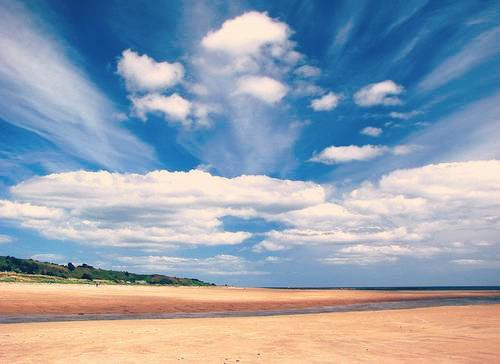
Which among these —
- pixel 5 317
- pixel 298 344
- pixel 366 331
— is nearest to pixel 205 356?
pixel 298 344

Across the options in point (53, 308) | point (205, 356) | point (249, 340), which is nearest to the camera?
point (205, 356)

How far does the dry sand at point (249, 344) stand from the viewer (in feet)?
55.5

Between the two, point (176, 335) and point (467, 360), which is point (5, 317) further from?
point (467, 360)

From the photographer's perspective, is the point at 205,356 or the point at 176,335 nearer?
the point at 205,356

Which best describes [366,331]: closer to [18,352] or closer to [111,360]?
[111,360]

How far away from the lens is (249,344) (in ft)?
68.3

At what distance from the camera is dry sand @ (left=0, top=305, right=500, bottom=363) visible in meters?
16.9

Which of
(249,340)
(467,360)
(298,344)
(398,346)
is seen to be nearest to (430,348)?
(398,346)

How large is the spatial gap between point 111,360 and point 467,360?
15899 millimetres

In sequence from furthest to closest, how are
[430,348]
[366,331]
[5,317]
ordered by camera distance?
[5,317] → [366,331] → [430,348]

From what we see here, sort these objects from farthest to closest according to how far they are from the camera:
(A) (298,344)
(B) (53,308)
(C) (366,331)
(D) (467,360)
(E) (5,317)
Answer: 1. (B) (53,308)
2. (E) (5,317)
3. (C) (366,331)
4. (A) (298,344)
5. (D) (467,360)

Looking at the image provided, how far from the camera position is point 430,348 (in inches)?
757

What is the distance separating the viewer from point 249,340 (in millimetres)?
22234

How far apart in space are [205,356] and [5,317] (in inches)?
1073
